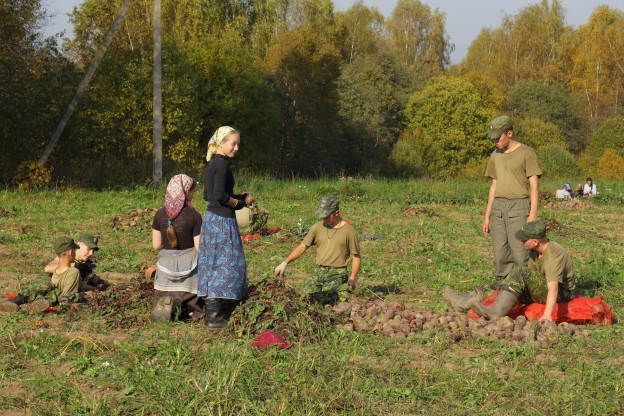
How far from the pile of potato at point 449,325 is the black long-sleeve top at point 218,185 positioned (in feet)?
4.68

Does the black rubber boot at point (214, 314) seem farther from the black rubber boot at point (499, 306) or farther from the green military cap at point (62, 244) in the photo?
the black rubber boot at point (499, 306)

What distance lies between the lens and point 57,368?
21.3 feet

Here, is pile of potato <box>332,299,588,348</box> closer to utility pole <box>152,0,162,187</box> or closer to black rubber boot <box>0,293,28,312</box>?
black rubber boot <box>0,293,28,312</box>

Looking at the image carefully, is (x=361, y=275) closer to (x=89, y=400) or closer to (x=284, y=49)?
(x=89, y=400)

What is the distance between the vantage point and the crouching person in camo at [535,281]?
7.96m

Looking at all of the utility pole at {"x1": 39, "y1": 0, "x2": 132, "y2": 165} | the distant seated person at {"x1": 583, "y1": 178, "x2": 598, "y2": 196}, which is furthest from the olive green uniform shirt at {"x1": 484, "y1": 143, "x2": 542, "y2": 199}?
the distant seated person at {"x1": 583, "y1": 178, "x2": 598, "y2": 196}

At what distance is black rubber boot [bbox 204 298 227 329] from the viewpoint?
7676mm

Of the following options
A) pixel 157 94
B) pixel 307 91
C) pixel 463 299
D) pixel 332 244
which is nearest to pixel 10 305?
pixel 332 244

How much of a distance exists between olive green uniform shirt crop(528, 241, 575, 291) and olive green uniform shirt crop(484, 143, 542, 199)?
28.8 inches

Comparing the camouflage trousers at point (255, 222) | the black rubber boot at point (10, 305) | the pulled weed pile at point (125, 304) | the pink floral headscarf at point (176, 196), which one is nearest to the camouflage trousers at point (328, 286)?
the pink floral headscarf at point (176, 196)

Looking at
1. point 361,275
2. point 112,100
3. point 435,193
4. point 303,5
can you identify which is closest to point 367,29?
point 303,5

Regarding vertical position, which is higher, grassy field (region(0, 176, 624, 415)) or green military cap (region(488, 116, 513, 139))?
green military cap (region(488, 116, 513, 139))

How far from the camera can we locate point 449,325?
7.59 metres

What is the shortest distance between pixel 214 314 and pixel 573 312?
11.0 ft
